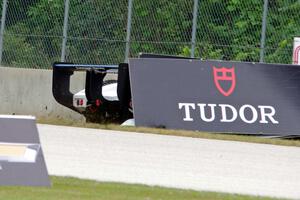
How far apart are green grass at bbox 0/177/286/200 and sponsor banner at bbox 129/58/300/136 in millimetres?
7891

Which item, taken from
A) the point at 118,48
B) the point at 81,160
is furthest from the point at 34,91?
the point at 81,160

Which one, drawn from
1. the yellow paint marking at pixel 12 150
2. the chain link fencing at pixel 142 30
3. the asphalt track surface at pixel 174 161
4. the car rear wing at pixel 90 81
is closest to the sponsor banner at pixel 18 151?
the yellow paint marking at pixel 12 150

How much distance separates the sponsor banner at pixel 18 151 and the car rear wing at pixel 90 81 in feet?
30.7

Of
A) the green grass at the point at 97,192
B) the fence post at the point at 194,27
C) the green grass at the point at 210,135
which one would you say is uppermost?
the fence post at the point at 194,27

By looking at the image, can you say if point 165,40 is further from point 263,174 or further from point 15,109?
point 263,174

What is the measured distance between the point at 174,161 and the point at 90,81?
240 inches

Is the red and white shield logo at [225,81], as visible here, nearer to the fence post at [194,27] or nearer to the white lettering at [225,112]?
the white lettering at [225,112]

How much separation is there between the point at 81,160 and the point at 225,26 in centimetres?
924

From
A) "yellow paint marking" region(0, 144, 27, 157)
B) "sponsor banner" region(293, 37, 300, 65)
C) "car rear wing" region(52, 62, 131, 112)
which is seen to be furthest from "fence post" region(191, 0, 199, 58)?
"yellow paint marking" region(0, 144, 27, 157)

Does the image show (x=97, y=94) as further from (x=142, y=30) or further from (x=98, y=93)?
(x=142, y=30)

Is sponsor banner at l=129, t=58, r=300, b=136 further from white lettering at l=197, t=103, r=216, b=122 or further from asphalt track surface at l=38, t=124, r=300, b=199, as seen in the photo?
asphalt track surface at l=38, t=124, r=300, b=199

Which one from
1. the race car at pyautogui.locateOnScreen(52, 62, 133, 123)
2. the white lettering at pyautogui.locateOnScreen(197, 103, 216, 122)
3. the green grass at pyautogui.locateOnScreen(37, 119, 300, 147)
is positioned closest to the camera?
the green grass at pyautogui.locateOnScreen(37, 119, 300, 147)

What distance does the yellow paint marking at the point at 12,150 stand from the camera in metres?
10.5

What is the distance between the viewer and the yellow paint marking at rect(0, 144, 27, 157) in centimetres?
1050
